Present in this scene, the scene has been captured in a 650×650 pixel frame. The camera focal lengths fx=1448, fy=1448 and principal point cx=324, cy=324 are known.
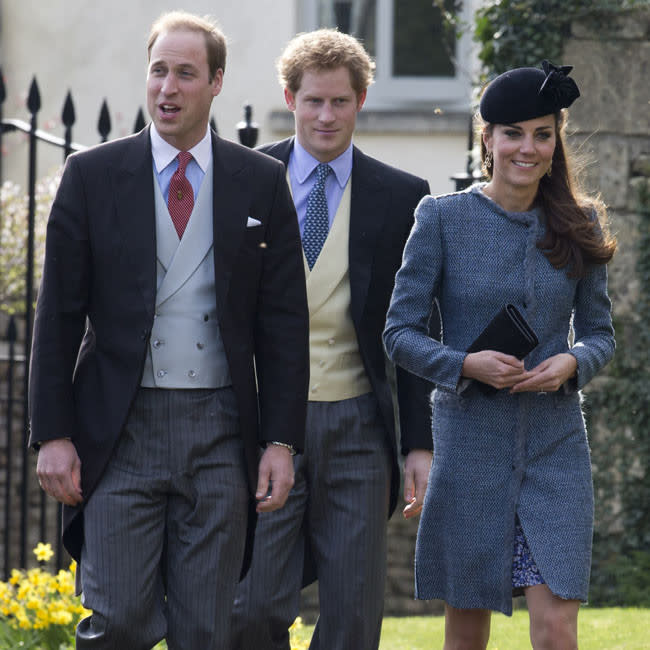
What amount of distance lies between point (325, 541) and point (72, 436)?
991mm

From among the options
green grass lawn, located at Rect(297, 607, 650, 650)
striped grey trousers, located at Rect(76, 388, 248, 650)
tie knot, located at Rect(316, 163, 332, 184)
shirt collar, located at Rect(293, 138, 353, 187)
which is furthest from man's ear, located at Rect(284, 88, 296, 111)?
green grass lawn, located at Rect(297, 607, 650, 650)

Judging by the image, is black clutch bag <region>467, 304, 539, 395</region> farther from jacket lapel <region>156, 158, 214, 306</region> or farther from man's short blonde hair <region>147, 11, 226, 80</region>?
man's short blonde hair <region>147, 11, 226, 80</region>

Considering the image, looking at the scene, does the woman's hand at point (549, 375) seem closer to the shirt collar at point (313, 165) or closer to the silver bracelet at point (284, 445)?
the silver bracelet at point (284, 445)

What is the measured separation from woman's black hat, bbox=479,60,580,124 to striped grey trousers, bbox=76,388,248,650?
1.08 meters

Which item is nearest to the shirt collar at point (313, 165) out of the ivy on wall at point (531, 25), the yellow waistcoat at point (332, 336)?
the yellow waistcoat at point (332, 336)

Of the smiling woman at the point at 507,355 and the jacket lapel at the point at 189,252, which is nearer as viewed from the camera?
the jacket lapel at the point at 189,252

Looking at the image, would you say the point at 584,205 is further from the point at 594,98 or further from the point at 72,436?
the point at 594,98

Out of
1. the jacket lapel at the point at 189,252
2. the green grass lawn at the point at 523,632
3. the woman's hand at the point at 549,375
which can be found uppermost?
the jacket lapel at the point at 189,252

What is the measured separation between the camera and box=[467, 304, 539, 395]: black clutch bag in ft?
12.4

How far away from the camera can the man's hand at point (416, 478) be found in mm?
4320

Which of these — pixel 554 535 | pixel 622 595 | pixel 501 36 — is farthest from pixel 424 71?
pixel 554 535

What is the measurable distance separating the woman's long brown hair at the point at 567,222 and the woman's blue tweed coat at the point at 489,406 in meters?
0.04

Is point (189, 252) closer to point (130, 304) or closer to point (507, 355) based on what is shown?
point (130, 304)

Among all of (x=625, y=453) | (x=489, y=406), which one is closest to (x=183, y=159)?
(x=489, y=406)
